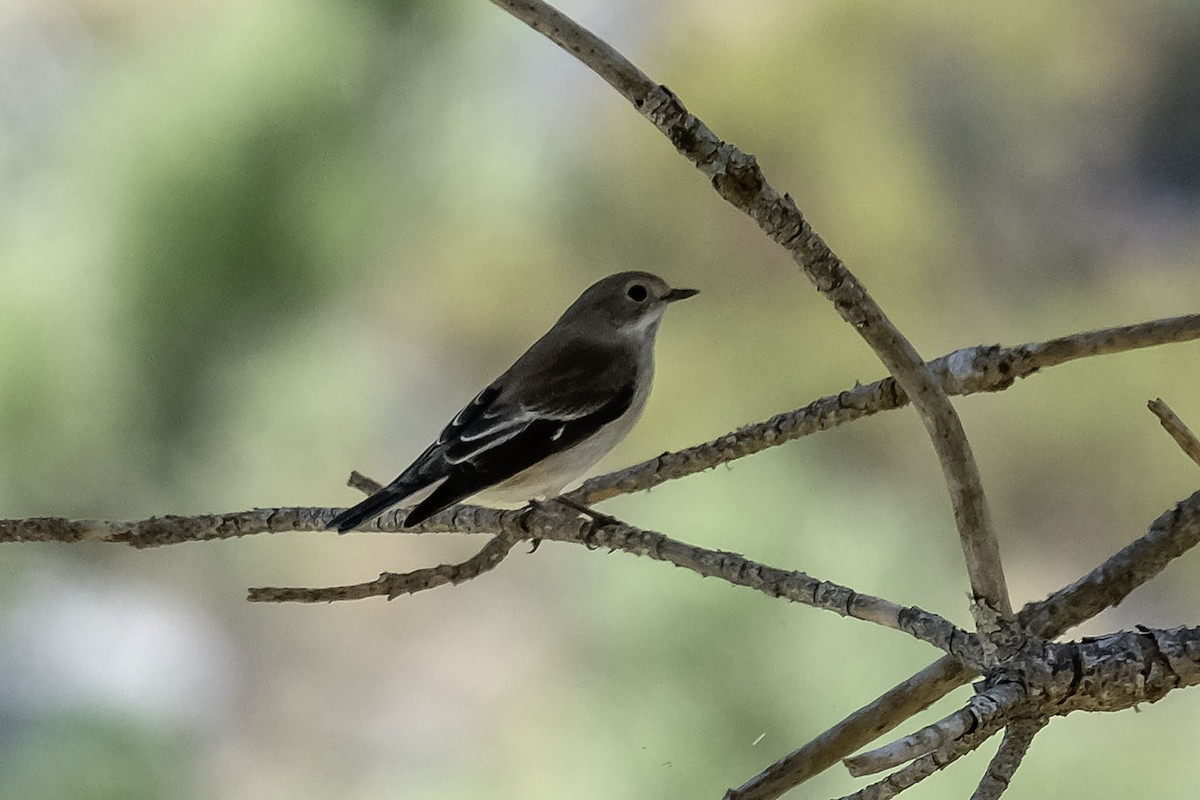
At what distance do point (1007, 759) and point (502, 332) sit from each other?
110 centimetres

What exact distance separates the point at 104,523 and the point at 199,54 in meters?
0.90

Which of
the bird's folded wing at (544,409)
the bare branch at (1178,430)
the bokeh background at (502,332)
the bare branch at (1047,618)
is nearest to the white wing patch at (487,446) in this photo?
the bird's folded wing at (544,409)

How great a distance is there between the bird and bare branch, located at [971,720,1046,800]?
1.96 ft

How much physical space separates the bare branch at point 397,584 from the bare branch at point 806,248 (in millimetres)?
583

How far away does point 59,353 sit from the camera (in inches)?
65.7

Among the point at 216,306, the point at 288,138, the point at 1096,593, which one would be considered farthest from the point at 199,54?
the point at 1096,593

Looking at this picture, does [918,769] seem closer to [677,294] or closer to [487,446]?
[487,446]

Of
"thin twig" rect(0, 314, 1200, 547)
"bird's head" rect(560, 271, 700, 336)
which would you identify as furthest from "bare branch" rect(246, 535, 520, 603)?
"bird's head" rect(560, 271, 700, 336)

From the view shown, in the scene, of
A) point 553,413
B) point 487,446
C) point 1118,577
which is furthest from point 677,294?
point 1118,577

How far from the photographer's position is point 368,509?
115cm

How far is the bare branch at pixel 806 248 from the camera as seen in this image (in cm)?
62

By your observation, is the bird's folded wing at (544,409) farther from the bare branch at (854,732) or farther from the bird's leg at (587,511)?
the bare branch at (854,732)

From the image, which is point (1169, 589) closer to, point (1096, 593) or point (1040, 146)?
point (1040, 146)

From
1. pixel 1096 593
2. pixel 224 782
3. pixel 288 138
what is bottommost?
pixel 1096 593
